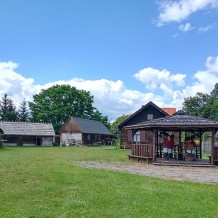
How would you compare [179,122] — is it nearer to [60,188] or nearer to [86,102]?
[60,188]

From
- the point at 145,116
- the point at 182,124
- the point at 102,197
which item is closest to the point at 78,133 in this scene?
the point at 145,116

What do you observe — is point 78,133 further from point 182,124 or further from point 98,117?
point 182,124

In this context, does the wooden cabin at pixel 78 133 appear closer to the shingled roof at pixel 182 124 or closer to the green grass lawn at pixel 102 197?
the shingled roof at pixel 182 124

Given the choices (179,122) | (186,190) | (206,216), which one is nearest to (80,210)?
(206,216)

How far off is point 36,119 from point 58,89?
26.5 feet

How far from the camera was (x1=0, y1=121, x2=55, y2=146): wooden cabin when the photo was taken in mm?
59656

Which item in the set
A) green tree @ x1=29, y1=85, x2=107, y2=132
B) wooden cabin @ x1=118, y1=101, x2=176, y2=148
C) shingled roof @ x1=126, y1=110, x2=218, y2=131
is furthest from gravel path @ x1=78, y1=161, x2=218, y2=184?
green tree @ x1=29, y1=85, x2=107, y2=132

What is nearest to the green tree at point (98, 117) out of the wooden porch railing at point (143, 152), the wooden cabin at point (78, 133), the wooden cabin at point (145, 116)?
the wooden cabin at point (78, 133)

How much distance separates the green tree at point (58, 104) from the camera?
258 ft

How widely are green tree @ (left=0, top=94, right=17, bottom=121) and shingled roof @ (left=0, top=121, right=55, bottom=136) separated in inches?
708

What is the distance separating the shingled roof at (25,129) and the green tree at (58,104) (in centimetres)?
1447

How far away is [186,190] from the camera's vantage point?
35.5ft

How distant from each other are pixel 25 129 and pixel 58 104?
19.3 metres

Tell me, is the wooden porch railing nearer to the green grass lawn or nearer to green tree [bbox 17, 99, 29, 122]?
the green grass lawn
